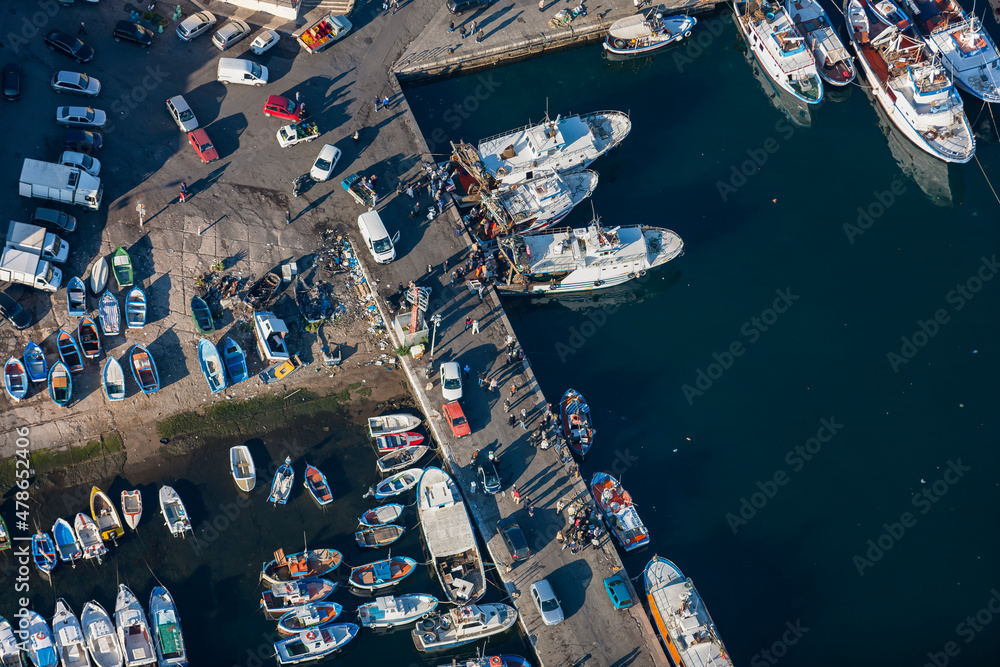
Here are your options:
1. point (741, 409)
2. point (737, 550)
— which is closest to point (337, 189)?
point (741, 409)

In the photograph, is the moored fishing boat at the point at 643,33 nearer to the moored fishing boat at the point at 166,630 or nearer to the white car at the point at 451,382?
the white car at the point at 451,382

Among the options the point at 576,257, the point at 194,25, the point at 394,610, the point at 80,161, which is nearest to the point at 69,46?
the point at 194,25

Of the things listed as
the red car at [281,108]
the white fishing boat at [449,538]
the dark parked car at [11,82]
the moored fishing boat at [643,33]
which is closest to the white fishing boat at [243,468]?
the white fishing boat at [449,538]

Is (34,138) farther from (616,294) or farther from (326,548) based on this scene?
(616,294)

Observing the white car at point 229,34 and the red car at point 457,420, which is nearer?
the red car at point 457,420

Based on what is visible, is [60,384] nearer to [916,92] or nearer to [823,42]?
[823,42]

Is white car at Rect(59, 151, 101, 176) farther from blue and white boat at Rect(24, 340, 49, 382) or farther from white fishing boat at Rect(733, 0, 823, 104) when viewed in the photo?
white fishing boat at Rect(733, 0, 823, 104)

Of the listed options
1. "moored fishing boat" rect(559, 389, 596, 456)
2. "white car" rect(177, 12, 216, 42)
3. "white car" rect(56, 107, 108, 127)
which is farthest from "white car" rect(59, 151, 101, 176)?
"moored fishing boat" rect(559, 389, 596, 456)
